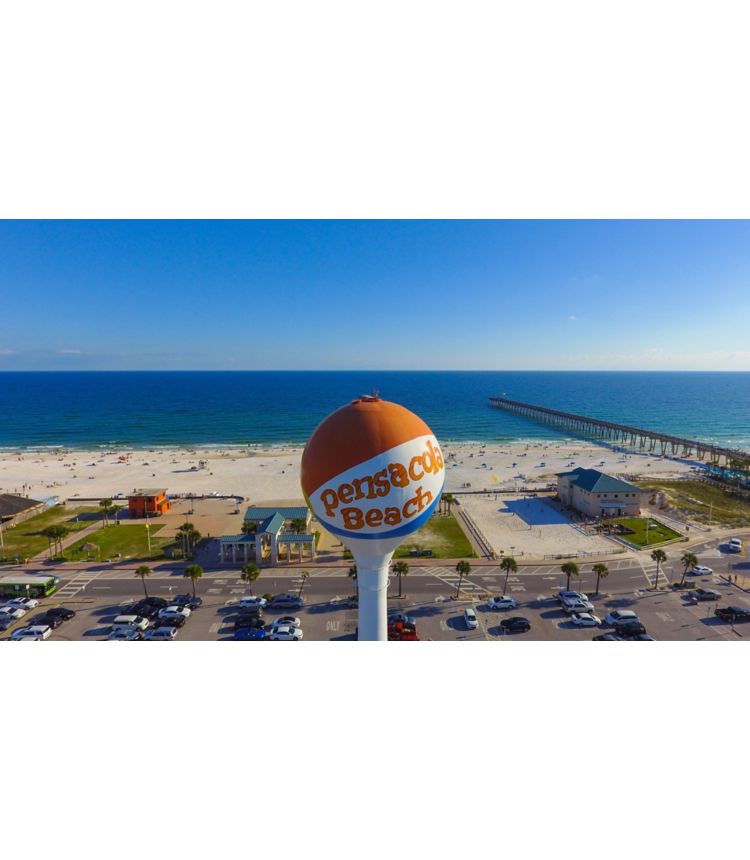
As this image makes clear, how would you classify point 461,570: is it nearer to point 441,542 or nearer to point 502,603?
point 502,603

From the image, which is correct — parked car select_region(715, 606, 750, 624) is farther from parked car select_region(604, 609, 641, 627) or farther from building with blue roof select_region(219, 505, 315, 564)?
building with blue roof select_region(219, 505, 315, 564)

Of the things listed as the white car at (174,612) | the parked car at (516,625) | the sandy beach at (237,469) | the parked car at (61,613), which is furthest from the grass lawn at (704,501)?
the parked car at (61,613)

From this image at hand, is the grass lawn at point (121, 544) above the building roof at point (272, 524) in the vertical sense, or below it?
below

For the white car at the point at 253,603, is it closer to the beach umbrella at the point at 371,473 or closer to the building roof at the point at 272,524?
the building roof at the point at 272,524

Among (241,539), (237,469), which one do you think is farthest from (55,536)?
(237,469)

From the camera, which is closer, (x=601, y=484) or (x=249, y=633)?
(x=249, y=633)

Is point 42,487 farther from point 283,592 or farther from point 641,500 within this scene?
point 641,500

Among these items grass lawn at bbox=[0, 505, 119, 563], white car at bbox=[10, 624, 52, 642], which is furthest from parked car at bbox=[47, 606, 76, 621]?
grass lawn at bbox=[0, 505, 119, 563]
